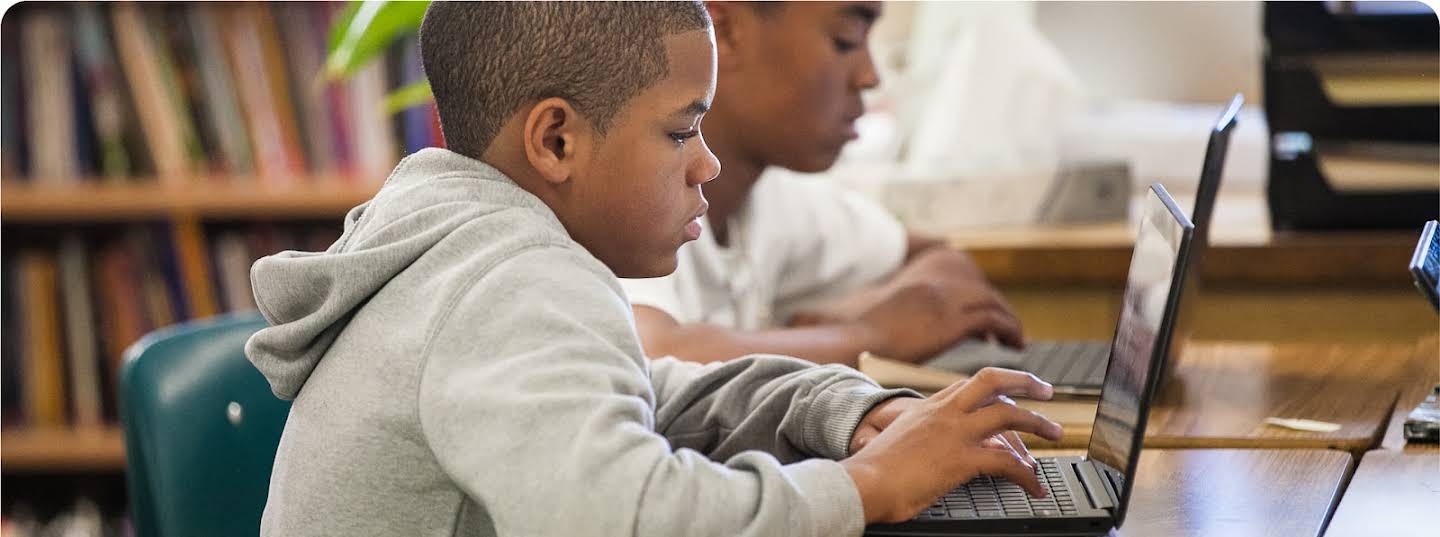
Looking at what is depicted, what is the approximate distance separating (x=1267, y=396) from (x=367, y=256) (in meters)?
0.76

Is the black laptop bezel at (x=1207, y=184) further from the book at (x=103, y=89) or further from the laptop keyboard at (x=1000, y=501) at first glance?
the book at (x=103, y=89)

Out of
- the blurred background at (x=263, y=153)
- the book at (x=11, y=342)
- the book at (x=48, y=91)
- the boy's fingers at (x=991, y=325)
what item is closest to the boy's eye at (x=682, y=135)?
the boy's fingers at (x=991, y=325)

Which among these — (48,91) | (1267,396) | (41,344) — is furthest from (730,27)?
(41,344)

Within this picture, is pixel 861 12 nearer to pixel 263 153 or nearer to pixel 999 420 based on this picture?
pixel 999 420

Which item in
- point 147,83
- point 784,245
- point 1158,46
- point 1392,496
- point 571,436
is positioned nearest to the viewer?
point 571,436

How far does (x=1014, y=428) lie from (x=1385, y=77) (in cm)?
113

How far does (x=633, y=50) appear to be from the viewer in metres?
0.78

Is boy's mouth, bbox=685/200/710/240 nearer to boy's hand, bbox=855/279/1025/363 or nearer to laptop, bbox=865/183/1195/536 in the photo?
laptop, bbox=865/183/1195/536

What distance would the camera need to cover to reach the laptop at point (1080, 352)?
1152mm

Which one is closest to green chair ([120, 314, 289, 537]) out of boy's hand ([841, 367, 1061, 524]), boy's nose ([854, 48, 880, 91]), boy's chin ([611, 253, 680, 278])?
boy's chin ([611, 253, 680, 278])

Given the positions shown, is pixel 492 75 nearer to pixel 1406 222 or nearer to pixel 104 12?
pixel 1406 222

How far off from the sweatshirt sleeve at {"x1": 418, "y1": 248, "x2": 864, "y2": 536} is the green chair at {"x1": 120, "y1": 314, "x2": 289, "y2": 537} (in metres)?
0.48

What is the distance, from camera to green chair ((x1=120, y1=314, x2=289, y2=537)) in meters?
1.11

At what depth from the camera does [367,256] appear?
0.75 m
